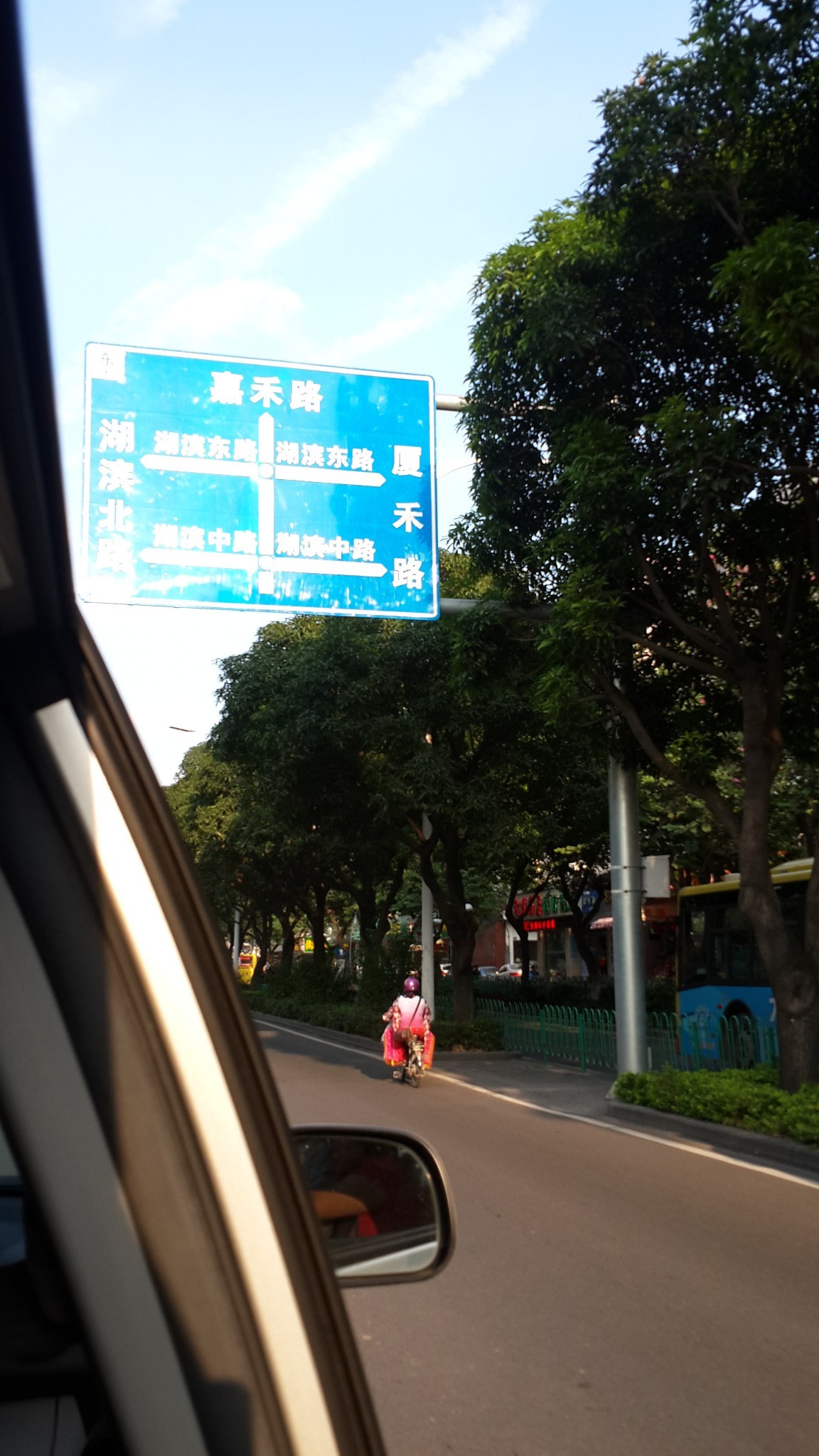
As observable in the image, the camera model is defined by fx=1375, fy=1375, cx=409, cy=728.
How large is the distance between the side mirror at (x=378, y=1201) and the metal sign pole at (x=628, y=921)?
13224 millimetres

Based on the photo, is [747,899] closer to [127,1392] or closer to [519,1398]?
[519,1398]

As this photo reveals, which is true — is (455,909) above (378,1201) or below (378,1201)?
above

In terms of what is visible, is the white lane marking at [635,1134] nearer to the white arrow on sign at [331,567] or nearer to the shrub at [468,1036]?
the shrub at [468,1036]

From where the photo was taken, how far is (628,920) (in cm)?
1503

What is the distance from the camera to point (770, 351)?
10117mm

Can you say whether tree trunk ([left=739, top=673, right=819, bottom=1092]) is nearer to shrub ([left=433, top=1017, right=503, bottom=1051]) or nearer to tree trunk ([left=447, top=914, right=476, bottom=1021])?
shrub ([left=433, top=1017, right=503, bottom=1051])

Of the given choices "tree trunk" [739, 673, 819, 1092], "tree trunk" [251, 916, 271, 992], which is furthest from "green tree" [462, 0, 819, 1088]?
"tree trunk" [251, 916, 271, 992]

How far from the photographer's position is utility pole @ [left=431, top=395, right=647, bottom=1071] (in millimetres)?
15000

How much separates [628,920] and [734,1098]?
324cm

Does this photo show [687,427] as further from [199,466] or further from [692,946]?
[692,946]

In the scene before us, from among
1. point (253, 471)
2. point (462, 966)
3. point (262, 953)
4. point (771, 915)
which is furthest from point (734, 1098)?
point (262, 953)

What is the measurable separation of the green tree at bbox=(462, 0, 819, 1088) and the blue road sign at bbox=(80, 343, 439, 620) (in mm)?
1443

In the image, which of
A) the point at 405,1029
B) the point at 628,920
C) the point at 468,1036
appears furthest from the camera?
the point at 468,1036

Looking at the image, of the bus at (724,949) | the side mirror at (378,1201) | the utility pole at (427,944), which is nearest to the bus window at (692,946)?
the bus at (724,949)
